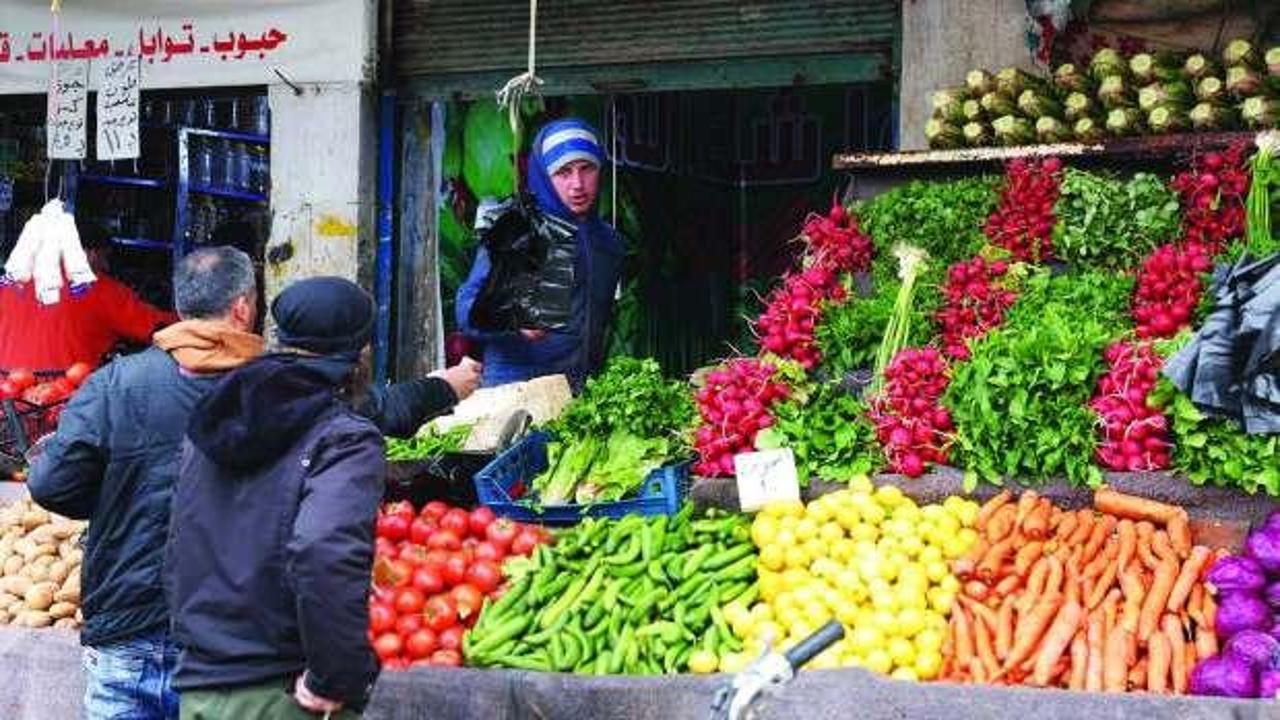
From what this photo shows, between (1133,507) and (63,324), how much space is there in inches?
245

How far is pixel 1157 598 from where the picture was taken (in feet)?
17.3

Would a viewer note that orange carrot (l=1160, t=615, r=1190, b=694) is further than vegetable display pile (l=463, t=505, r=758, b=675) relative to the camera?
No

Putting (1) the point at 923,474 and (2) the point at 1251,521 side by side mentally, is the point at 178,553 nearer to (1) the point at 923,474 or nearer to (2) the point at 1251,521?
(1) the point at 923,474

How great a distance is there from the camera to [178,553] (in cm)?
405

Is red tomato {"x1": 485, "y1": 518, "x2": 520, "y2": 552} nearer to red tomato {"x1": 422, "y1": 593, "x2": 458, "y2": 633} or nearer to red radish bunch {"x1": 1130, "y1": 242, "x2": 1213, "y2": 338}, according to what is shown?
red tomato {"x1": 422, "y1": 593, "x2": 458, "y2": 633}

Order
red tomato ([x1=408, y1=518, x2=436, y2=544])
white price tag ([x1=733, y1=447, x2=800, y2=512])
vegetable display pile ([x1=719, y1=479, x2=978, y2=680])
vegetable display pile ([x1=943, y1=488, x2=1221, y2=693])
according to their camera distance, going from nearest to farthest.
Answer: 1. vegetable display pile ([x1=943, y1=488, x2=1221, y2=693])
2. vegetable display pile ([x1=719, y1=479, x2=978, y2=680])
3. white price tag ([x1=733, y1=447, x2=800, y2=512])
4. red tomato ([x1=408, y1=518, x2=436, y2=544])

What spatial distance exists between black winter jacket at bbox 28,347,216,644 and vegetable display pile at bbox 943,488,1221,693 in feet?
8.39

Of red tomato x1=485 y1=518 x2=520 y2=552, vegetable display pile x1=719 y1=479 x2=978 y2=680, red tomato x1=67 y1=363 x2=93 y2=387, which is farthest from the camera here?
red tomato x1=67 y1=363 x2=93 y2=387

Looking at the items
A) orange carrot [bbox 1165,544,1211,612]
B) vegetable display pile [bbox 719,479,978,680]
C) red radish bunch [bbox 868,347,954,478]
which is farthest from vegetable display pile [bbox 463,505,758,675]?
orange carrot [bbox 1165,544,1211,612]

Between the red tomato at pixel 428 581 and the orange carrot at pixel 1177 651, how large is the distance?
256 cm

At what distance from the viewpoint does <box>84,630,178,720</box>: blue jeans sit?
4.83m

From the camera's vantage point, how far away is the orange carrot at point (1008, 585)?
5469 mm

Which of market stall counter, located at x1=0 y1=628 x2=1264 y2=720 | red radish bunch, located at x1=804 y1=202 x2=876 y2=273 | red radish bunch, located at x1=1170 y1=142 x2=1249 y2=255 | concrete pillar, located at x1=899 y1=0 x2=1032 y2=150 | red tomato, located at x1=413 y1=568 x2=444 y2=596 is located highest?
concrete pillar, located at x1=899 y1=0 x2=1032 y2=150

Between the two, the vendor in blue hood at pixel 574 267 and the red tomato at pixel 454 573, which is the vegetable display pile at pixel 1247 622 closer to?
the red tomato at pixel 454 573
